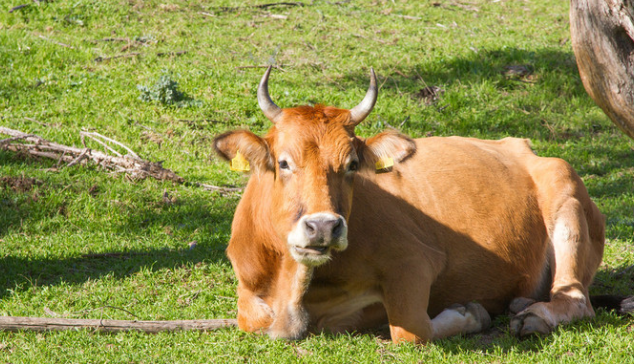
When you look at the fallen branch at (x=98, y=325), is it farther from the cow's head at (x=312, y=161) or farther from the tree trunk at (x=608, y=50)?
the tree trunk at (x=608, y=50)

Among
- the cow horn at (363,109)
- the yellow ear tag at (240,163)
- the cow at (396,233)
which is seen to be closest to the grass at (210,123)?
the cow at (396,233)

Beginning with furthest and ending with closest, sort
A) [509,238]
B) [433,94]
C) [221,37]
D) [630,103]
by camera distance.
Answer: [221,37]
[433,94]
[509,238]
[630,103]

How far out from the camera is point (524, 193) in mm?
7199

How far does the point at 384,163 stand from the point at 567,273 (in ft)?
7.00

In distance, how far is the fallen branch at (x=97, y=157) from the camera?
9484mm

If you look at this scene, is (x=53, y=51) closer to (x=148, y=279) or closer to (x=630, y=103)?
(x=148, y=279)

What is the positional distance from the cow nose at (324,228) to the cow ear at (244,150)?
2.86 ft

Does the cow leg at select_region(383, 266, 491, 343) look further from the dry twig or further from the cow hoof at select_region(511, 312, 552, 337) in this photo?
the dry twig

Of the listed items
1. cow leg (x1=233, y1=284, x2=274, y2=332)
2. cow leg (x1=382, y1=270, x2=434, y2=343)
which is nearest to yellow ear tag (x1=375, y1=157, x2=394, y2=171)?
cow leg (x1=382, y1=270, x2=434, y2=343)

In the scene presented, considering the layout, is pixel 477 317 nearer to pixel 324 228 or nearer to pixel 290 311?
pixel 290 311

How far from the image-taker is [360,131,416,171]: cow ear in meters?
5.87

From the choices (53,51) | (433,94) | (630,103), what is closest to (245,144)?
(630,103)

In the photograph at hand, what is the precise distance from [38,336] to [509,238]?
4.26 m

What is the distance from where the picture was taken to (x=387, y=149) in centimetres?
590
